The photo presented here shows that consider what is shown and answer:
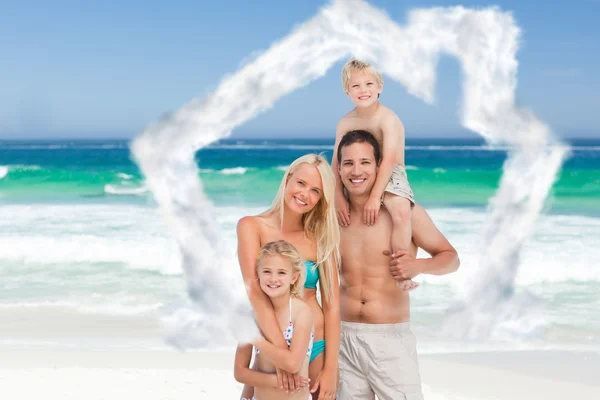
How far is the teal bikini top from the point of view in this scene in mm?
3506

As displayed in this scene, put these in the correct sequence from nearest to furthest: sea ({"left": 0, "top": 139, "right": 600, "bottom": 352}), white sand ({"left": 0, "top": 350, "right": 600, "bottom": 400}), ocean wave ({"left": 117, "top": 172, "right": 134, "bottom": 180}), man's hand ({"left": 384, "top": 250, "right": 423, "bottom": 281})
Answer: man's hand ({"left": 384, "top": 250, "right": 423, "bottom": 281})
white sand ({"left": 0, "top": 350, "right": 600, "bottom": 400})
sea ({"left": 0, "top": 139, "right": 600, "bottom": 352})
ocean wave ({"left": 117, "top": 172, "right": 134, "bottom": 180})

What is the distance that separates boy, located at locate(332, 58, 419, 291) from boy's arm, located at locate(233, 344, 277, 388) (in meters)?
0.83

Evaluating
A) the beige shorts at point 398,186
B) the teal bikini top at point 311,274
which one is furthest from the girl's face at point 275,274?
the beige shorts at point 398,186

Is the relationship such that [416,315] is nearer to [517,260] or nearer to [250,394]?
[517,260]

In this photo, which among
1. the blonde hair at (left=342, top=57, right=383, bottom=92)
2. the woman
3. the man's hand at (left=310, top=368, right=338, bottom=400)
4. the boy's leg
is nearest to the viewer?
the woman

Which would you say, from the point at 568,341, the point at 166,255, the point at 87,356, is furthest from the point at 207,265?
the point at 166,255

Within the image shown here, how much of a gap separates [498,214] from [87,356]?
4.71m

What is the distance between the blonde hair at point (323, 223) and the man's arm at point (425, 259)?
397 mm

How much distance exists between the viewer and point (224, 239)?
16.9 ft

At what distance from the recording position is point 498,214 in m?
4.84

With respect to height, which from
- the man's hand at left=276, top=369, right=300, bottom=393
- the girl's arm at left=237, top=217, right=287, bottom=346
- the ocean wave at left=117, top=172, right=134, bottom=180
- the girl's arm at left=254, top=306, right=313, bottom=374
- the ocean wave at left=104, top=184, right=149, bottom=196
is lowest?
the man's hand at left=276, top=369, right=300, bottom=393

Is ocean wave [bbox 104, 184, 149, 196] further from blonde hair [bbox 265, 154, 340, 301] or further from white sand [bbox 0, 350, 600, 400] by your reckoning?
blonde hair [bbox 265, 154, 340, 301]

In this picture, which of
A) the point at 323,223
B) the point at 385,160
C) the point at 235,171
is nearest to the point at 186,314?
the point at 323,223

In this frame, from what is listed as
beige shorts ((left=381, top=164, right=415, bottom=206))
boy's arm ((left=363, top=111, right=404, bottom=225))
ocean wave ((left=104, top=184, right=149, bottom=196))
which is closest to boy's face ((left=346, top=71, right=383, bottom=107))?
boy's arm ((left=363, top=111, right=404, bottom=225))
